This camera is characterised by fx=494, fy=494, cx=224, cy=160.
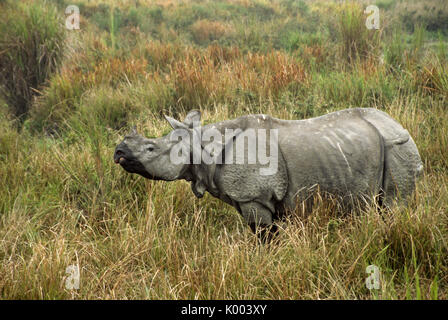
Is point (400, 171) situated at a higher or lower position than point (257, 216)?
higher

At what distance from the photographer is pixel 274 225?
358cm

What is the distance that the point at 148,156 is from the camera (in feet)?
9.79

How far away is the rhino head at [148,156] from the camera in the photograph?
2949mm

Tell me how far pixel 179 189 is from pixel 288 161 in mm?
1427

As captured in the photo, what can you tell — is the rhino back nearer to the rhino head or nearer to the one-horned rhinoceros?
the one-horned rhinoceros
